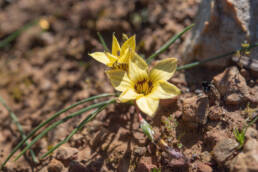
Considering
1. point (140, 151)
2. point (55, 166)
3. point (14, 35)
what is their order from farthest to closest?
point (14, 35) → point (55, 166) → point (140, 151)

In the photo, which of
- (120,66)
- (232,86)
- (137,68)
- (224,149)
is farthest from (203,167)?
(120,66)

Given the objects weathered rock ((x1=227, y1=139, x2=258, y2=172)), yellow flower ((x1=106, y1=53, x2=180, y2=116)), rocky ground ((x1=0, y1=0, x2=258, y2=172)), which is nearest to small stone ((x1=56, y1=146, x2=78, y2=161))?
rocky ground ((x1=0, y1=0, x2=258, y2=172))

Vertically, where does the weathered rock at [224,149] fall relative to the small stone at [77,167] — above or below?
below

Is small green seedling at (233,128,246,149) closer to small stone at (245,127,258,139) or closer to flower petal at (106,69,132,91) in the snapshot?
small stone at (245,127,258,139)

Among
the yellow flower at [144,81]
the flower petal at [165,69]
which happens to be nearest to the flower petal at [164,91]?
the yellow flower at [144,81]

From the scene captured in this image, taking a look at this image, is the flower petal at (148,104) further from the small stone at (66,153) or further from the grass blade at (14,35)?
the grass blade at (14,35)

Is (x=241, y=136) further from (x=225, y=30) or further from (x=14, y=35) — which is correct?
(x=14, y=35)
